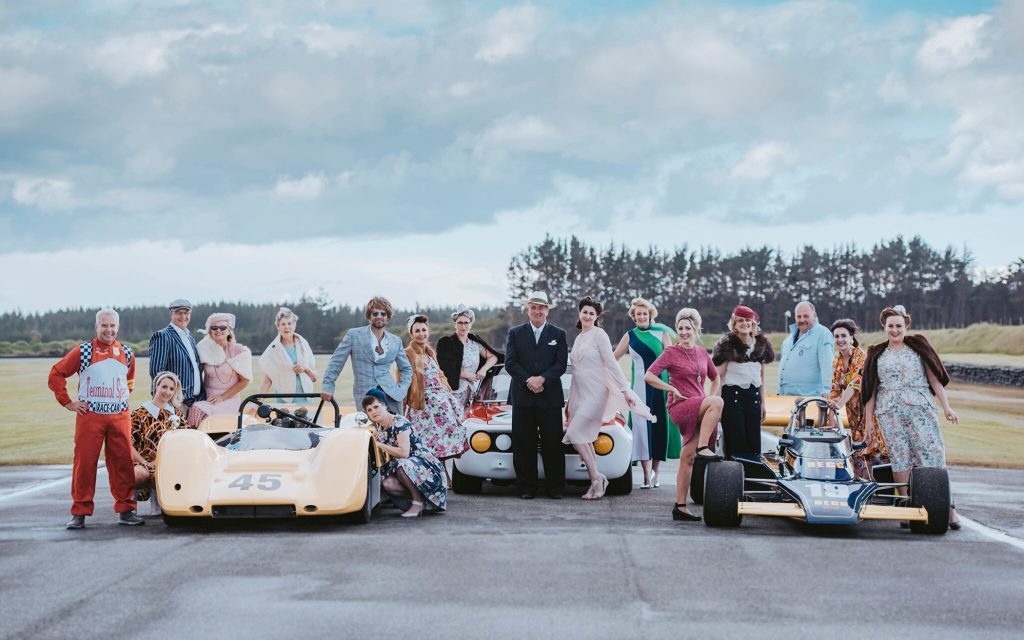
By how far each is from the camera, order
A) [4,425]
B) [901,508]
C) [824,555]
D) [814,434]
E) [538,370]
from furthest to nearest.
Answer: [4,425]
[538,370]
[814,434]
[901,508]
[824,555]

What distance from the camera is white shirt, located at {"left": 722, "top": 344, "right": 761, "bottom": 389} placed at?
35.6 ft

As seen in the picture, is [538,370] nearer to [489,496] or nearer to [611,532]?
[489,496]

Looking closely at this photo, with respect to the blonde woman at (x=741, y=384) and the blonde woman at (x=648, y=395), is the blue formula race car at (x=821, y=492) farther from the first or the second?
the blonde woman at (x=648, y=395)

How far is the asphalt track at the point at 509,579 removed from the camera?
614cm

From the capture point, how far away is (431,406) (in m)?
12.1

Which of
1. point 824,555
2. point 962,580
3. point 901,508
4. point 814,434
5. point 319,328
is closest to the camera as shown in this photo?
point 962,580

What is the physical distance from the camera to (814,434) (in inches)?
396

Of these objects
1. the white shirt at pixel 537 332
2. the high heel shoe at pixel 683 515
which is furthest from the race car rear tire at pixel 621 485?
the high heel shoe at pixel 683 515

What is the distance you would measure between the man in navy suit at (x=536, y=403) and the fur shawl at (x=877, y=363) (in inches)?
124

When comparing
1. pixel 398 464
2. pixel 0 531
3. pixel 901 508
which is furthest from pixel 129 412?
pixel 901 508

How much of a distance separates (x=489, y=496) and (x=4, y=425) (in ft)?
75.7

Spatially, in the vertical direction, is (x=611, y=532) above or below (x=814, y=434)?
below

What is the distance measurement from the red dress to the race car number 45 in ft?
12.2

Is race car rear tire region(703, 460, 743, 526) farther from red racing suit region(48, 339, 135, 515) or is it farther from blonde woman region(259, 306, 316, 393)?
blonde woman region(259, 306, 316, 393)
